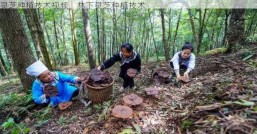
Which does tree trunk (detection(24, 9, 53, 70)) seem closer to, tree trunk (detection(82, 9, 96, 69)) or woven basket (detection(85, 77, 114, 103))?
tree trunk (detection(82, 9, 96, 69))

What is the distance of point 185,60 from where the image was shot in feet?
19.3

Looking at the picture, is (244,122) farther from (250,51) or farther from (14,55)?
(14,55)

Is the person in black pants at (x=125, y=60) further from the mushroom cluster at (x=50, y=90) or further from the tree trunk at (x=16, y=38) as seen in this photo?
the tree trunk at (x=16, y=38)

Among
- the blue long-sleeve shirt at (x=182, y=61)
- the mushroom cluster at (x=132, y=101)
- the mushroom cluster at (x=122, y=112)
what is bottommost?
the mushroom cluster at (x=122, y=112)

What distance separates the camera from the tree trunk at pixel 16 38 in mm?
5441

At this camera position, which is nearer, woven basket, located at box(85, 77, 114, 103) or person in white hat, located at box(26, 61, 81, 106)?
woven basket, located at box(85, 77, 114, 103)

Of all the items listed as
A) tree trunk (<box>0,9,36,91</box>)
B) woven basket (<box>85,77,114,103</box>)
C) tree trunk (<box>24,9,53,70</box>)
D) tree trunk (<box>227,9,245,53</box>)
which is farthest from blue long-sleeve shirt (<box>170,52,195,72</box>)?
tree trunk (<box>24,9,53,70</box>)

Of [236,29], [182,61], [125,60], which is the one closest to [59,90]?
[125,60]

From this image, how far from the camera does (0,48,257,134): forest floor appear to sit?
2840 millimetres

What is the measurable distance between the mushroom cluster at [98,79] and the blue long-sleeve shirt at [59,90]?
64 centimetres

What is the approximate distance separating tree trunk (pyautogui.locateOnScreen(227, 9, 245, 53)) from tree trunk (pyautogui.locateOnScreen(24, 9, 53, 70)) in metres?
7.30

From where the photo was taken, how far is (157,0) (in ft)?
49.3

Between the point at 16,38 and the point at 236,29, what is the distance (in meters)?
6.57

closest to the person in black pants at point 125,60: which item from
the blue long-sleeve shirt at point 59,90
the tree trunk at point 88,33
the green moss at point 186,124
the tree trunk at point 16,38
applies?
the blue long-sleeve shirt at point 59,90
